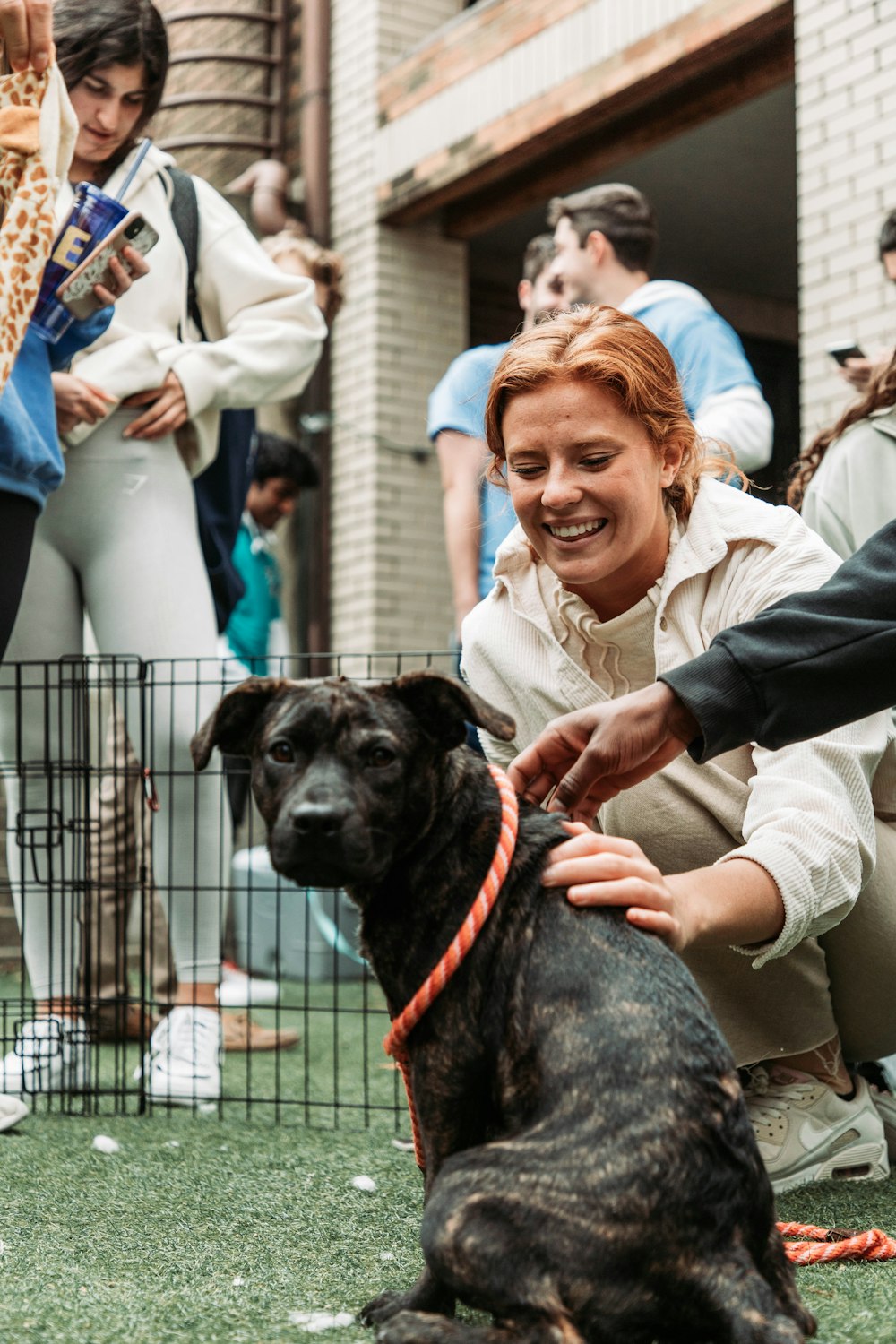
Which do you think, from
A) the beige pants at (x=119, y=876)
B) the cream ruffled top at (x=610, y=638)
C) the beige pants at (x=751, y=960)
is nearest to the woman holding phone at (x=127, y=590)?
the beige pants at (x=119, y=876)

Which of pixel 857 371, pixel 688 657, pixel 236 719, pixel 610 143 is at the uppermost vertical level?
pixel 610 143

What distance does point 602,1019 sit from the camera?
178 cm

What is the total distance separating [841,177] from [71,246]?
404 cm

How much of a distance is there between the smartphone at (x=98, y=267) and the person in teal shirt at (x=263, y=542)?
2390 millimetres

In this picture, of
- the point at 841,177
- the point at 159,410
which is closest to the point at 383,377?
the point at 841,177

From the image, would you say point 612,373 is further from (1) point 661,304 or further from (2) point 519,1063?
(1) point 661,304

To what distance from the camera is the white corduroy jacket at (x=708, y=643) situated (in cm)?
219

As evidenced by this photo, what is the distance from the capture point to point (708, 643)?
8.31ft

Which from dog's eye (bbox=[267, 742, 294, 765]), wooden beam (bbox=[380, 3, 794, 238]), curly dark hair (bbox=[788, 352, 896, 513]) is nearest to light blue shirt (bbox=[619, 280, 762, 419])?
curly dark hair (bbox=[788, 352, 896, 513])

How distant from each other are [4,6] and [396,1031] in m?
2.03

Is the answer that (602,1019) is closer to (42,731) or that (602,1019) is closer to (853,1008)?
(853,1008)

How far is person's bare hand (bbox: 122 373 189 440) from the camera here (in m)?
3.54

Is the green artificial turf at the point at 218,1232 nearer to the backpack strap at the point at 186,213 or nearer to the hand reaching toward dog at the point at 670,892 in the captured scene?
the hand reaching toward dog at the point at 670,892

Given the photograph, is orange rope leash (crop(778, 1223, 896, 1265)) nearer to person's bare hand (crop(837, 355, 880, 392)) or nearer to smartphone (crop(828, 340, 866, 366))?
person's bare hand (crop(837, 355, 880, 392))
